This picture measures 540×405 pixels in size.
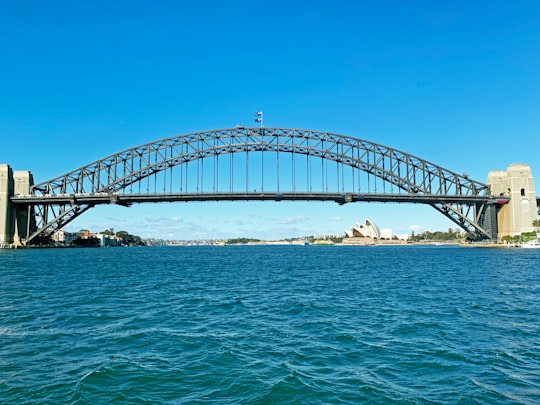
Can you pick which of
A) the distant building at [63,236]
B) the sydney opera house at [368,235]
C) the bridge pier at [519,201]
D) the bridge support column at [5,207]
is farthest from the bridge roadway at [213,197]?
the sydney opera house at [368,235]

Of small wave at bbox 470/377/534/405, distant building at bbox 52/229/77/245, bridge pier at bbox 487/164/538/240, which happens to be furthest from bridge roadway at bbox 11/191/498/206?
small wave at bbox 470/377/534/405

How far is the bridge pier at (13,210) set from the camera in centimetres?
6731

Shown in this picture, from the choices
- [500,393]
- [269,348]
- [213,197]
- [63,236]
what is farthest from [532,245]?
[63,236]

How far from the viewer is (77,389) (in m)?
7.00

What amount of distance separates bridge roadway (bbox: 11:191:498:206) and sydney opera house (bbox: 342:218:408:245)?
281 feet

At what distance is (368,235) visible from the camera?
162125 millimetres

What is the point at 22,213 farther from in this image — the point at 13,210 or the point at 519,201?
the point at 519,201

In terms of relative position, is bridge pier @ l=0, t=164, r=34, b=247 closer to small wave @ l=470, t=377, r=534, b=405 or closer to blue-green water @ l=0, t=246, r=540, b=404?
blue-green water @ l=0, t=246, r=540, b=404

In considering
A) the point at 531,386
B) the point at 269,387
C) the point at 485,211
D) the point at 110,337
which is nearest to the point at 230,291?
the point at 110,337

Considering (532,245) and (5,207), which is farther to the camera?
(532,245)

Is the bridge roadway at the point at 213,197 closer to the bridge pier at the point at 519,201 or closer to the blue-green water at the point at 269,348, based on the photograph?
the bridge pier at the point at 519,201

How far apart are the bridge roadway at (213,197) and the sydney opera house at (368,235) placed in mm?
85713

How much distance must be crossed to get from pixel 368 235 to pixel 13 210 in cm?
11934

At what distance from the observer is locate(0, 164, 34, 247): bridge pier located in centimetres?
6731
